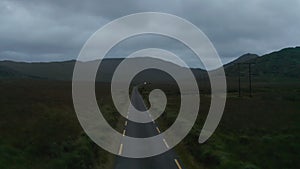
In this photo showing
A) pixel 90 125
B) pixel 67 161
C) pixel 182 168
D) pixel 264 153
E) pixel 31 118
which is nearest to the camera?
pixel 67 161

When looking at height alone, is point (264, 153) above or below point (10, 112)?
below

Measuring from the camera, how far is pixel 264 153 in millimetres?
20344

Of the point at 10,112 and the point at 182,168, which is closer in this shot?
the point at 182,168

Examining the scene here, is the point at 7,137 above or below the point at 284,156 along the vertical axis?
above

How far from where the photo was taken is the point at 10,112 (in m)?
28.1

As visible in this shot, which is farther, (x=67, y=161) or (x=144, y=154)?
(x=144, y=154)

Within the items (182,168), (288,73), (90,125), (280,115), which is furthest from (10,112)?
(288,73)

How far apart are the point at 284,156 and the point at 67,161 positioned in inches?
453

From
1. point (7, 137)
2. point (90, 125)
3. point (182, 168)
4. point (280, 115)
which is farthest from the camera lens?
point (280, 115)

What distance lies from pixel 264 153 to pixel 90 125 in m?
13.2

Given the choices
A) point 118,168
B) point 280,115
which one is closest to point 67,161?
point 118,168

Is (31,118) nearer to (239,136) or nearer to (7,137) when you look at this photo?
(7,137)

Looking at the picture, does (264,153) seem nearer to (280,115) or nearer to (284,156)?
(284,156)

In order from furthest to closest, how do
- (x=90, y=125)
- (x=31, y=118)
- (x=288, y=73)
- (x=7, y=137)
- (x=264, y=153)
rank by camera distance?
(x=288, y=73) < (x=90, y=125) < (x=31, y=118) < (x=264, y=153) < (x=7, y=137)
